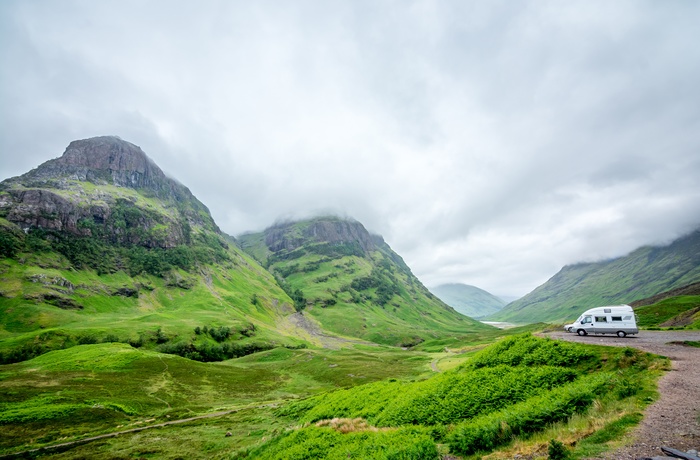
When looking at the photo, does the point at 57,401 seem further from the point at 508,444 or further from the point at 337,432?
the point at 508,444

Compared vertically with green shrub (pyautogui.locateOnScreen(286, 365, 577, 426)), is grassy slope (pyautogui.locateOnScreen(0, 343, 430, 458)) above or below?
below

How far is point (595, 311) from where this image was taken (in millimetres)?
47562

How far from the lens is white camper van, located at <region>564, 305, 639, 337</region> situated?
4366 cm

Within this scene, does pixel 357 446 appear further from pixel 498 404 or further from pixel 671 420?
pixel 671 420

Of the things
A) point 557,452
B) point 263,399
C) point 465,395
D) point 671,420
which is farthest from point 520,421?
point 263,399

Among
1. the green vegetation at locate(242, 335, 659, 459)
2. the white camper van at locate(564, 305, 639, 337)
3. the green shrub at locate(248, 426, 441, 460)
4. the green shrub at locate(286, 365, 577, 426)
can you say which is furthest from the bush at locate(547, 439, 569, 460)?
the white camper van at locate(564, 305, 639, 337)

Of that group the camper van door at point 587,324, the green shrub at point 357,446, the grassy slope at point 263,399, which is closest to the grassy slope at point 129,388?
the grassy slope at point 263,399

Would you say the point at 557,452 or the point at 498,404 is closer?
the point at 557,452

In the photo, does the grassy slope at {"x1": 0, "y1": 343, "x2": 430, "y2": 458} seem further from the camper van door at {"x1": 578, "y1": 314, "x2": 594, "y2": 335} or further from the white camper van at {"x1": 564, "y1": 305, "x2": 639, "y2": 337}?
the white camper van at {"x1": 564, "y1": 305, "x2": 639, "y2": 337}

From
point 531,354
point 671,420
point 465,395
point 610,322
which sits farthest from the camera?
point 610,322

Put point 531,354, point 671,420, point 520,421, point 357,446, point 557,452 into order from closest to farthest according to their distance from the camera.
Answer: point 557,452
point 671,420
point 520,421
point 357,446
point 531,354

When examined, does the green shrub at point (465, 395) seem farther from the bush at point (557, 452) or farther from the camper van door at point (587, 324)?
the camper van door at point (587, 324)

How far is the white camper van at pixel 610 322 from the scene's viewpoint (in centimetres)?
4366

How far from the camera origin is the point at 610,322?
44875 mm
